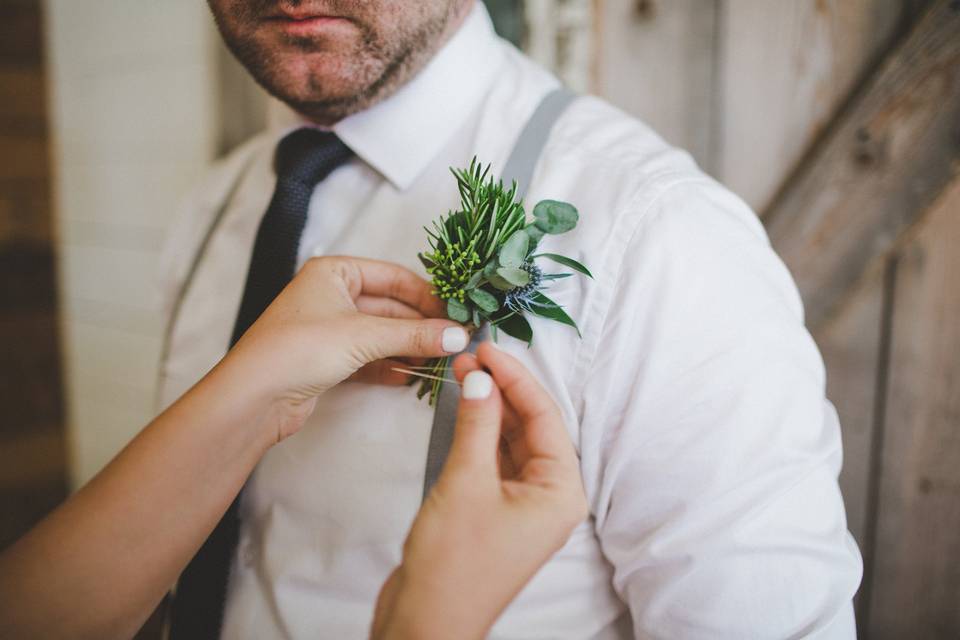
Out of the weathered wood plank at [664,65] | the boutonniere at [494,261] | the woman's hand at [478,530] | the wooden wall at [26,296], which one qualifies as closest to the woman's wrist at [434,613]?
the woman's hand at [478,530]

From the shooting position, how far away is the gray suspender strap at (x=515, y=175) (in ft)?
2.51

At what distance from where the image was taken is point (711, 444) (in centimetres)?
71

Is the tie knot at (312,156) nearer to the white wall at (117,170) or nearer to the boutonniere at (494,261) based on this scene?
the boutonniere at (494,261)

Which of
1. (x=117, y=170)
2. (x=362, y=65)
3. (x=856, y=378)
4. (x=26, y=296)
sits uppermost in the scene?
(x=362, y=65)

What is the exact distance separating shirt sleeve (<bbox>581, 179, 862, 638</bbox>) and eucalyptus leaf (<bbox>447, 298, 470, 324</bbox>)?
178mm

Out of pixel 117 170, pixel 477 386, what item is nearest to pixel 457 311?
pixel 477 386

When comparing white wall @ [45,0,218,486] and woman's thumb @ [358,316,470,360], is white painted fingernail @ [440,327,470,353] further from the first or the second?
white wall @ [45,0,218,486]

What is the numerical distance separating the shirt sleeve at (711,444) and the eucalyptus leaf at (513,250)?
144 millimetres

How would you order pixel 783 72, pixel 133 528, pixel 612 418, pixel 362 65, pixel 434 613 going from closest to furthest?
pixel 434 613 < pixel 133 528 < pixel 612 418 < pixel 362 65 < pixel 783 72

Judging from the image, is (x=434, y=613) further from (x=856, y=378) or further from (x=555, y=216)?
(x=856, y=378)

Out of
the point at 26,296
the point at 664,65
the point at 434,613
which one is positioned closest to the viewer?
the point at 434,613

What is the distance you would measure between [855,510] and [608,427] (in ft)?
2.26

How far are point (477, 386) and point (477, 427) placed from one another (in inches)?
1.6

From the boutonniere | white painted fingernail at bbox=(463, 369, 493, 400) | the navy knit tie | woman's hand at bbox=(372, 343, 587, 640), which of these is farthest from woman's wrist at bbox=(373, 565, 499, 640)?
the navy knit tie
